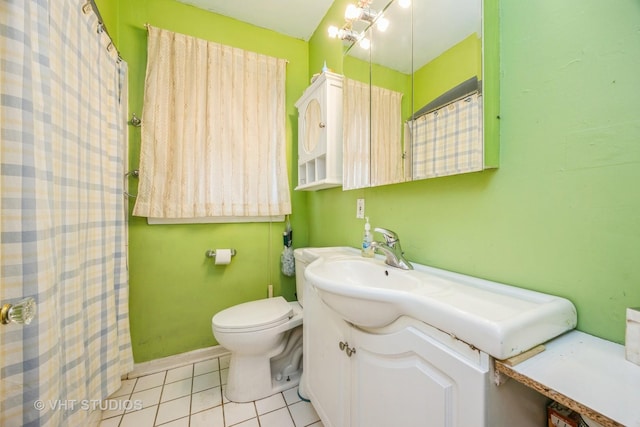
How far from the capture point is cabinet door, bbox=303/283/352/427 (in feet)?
2.98

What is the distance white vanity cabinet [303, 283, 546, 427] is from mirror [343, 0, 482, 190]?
602 mm

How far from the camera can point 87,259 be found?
1.08m

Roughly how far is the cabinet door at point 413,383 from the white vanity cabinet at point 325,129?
0.97 meters

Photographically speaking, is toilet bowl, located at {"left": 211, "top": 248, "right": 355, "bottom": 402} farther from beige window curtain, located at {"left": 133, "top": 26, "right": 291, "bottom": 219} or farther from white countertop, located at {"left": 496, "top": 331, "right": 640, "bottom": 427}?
white countertop, located at {"left": 496, "top": 331, "right": 640, "bottom": 427}

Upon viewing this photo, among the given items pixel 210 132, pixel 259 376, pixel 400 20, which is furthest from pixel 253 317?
pixel 400 20

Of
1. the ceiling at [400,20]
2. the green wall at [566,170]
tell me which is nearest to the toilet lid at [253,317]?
the green wall at [566,170]

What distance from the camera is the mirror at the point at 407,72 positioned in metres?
0.85

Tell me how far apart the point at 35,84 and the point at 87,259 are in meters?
0.71

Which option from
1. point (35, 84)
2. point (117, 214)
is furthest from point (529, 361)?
point (117, 214)

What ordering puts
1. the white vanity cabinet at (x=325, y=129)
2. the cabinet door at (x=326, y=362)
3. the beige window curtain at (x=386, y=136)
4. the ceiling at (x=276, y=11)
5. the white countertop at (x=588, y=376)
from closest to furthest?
the white countertop at (x=588, y=376) → the cabinet door at (x=326, y=362) → the beige window curtain at (x=386, y=136) → the white vanity cabinet at (x=325, y=129) → the ceiling at (x=276, y=11)

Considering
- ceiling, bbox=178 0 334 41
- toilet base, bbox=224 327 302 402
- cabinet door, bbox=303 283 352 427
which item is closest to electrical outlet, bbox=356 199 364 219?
cabinet door, bbox=303 283 352 427

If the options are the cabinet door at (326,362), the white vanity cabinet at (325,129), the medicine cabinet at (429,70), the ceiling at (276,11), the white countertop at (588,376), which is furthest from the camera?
the ceiling at (276,11)

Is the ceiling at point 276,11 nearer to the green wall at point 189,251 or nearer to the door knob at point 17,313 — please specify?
the green wall at point 189,251

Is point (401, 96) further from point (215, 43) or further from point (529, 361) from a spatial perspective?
point (215, 43)
